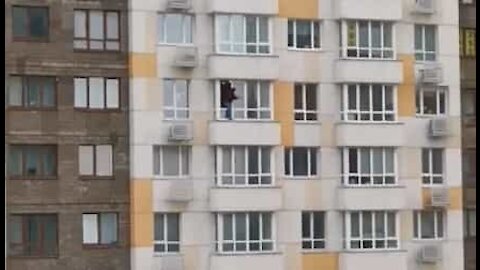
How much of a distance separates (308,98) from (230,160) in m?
2.93

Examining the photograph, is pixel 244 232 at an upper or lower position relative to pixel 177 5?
lower

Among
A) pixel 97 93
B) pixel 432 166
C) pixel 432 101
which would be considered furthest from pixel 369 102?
pixel 97 93

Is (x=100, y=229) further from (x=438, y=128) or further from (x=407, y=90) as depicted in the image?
(x=438, y=128)

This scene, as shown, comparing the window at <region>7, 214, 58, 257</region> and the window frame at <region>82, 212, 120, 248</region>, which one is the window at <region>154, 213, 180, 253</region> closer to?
the window frame at <region>82, 212, 120, 248</region>

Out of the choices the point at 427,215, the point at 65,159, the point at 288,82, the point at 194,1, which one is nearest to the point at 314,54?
the point at 288,82

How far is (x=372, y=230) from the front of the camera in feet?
93.3

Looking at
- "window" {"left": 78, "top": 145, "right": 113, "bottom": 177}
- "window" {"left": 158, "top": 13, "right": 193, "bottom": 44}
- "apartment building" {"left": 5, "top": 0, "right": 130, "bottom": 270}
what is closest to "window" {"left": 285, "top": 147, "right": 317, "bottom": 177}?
"window" {"left": 158, "top": 13, "right": 193, "bottom": 44}

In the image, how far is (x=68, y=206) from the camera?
26.1m

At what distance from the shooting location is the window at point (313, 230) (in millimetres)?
28130

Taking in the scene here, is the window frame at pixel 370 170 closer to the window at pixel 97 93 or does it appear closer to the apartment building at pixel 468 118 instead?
the apartment building at pixel 468 118

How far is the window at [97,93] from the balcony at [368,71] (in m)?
6.08

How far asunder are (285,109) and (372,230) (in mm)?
4096

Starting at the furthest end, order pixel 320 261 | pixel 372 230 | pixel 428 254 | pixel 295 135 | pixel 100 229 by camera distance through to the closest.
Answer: pixel 428 254
pixel 372 230
pixel 295 135
pixel 320 261
pixel 100 229

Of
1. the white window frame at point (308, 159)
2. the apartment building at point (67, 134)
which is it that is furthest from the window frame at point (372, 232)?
the apartment building at point (67, 134)
